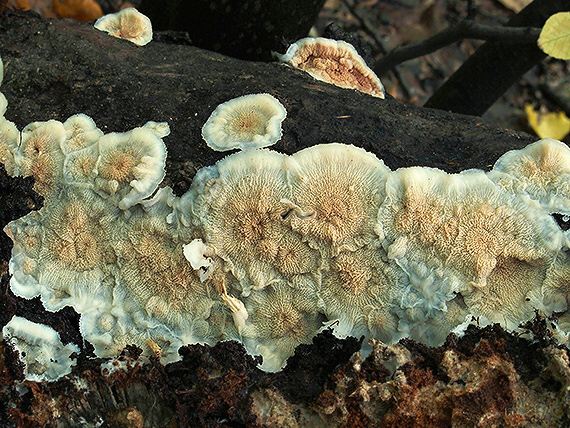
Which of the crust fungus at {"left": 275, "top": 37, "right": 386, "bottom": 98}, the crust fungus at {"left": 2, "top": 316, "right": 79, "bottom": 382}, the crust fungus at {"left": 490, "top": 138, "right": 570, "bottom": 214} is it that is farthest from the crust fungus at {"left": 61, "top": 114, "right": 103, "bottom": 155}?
the crust fungus at {"left": 490, "top": 138, "right": 570, "bottom": 214}

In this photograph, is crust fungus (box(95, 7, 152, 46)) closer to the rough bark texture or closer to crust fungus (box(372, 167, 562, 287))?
the rough bark texture

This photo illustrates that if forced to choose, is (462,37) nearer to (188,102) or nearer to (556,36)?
(556,36)

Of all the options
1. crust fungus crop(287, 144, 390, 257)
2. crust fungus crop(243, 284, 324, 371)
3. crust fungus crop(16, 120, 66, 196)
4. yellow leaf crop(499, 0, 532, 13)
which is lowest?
crust fungus crop(243, 284, 324, 371)

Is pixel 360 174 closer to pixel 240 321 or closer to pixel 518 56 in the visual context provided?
pixel 240 321

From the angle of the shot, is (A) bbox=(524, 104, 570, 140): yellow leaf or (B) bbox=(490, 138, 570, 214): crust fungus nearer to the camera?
(B) bbox=(490, 138, 570, 214): crust fungus

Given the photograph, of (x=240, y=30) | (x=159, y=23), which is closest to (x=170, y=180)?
(x=240, y=30)

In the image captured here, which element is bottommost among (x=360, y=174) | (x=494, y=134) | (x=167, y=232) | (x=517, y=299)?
(x=167, y=232)

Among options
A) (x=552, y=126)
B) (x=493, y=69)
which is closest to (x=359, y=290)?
(x=493, y=69)
